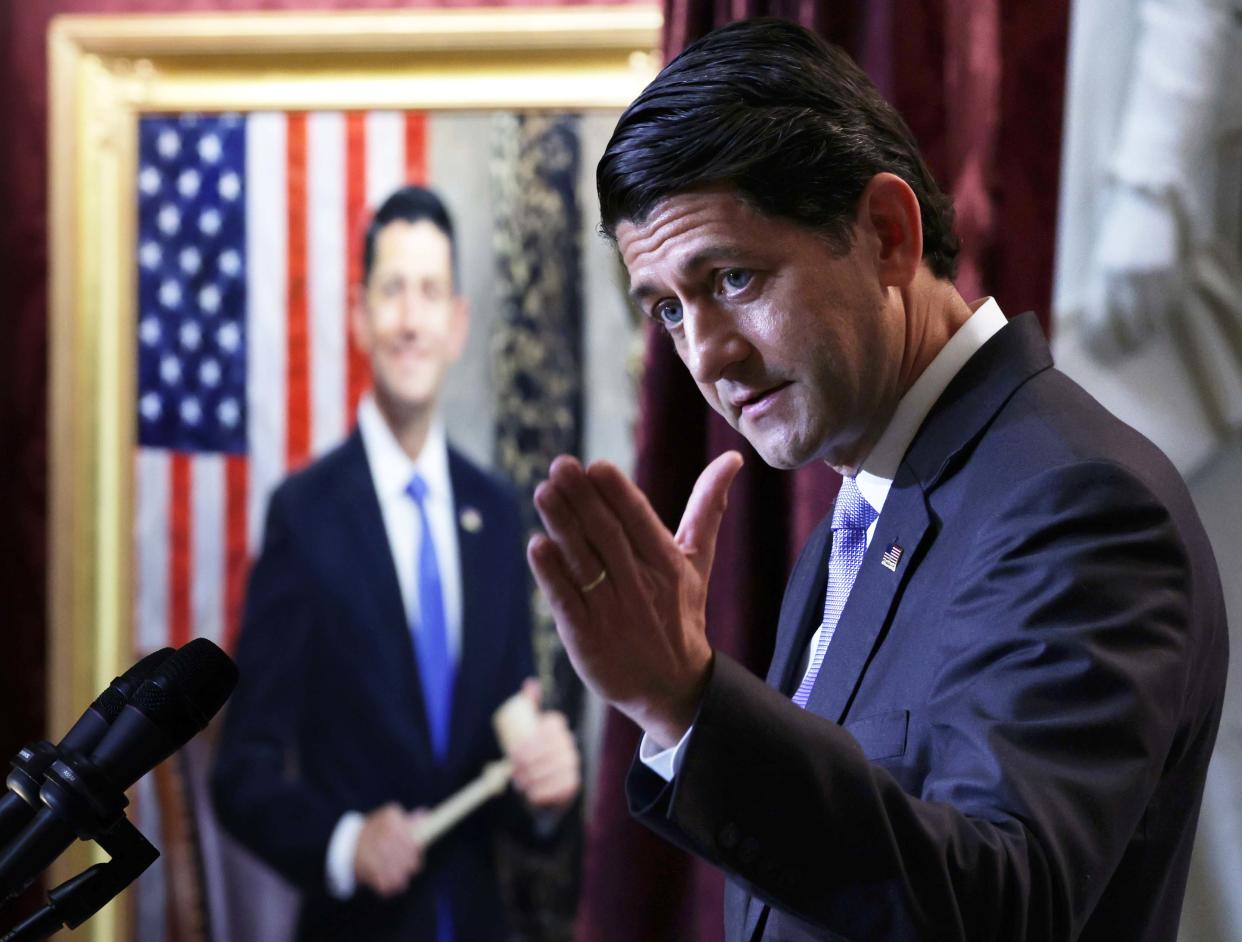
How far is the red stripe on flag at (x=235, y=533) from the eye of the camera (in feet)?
9.21

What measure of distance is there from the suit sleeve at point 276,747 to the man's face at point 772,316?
1.60 meters

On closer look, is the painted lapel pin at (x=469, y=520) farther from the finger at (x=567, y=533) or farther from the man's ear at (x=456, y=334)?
the finger at (x=567, y=533)

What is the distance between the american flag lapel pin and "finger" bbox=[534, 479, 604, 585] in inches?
17.0

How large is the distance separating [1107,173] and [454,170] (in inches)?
47.4

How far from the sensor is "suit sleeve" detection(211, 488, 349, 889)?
273 cm

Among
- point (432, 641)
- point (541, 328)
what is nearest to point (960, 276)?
point (541, 328)

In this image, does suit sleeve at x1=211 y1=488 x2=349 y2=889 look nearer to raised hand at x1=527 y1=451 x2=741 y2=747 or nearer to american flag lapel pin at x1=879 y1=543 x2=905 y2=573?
american flag lapel pin at x1=879 y1=543 x2=905 y2=573

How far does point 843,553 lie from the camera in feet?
4.91

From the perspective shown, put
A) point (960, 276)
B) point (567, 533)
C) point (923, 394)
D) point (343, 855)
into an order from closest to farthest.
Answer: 1. point (567, 533)
2. point (923, 394)
3. point (960, 276)
4. point (343, 855)

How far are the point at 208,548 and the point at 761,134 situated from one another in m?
1.86

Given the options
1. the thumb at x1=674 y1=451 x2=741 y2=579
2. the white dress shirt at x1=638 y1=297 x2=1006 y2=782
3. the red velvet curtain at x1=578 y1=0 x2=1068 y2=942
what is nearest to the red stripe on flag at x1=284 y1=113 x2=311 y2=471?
the red velvet curtain at x1=578 y1=0 x2=1068 y2=942

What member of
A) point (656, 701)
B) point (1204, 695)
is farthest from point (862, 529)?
point (656, 701)

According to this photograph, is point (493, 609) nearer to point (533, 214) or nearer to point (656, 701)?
point (533, 214)

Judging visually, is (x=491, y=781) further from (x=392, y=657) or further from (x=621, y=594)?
(x=621, y=594)
